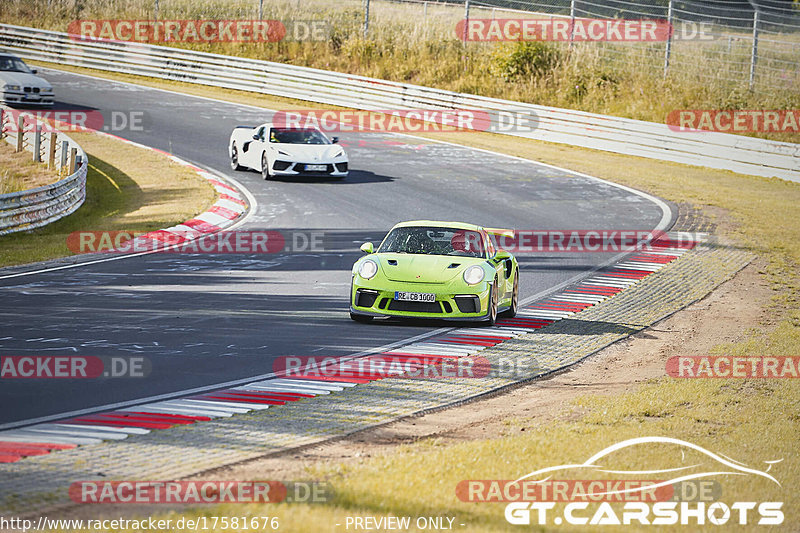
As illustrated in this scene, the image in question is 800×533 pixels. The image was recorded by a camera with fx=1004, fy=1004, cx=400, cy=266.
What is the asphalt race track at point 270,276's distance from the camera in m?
10.1

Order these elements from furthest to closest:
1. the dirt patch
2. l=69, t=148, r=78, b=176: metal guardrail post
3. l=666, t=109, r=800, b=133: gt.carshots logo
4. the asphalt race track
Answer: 1. l=666, t=109, r=800, b=133: gt.carshots logo
2. l=69, t=148, r=78, b=176: metal guardrail post
3. the asphalt race track
4. the dirt patch

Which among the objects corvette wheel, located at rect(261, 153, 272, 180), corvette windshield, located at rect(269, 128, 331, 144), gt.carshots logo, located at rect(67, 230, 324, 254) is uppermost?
corvette windshield, located at rect(269, 128, 331, 144)

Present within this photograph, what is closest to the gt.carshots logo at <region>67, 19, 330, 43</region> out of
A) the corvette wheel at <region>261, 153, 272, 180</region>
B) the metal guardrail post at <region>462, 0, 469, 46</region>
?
the metal guardrail post at <region>462, 0, 469, 46</region>

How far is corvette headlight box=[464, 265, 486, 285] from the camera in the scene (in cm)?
1213

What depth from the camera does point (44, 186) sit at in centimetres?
2073

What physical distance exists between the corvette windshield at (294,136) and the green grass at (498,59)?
45.6ft

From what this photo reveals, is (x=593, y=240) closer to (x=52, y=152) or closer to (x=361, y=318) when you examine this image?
(x=361, y=318)

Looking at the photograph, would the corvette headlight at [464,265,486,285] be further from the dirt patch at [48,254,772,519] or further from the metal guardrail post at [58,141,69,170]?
the metal guardrail post at [58,141,69,170]

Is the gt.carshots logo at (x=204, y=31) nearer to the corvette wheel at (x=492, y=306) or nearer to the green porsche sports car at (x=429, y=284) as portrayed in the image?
the green porsche sports car at (x=429, y=284)

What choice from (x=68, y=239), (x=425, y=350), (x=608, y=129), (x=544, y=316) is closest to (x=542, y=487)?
(x=425, y=350)

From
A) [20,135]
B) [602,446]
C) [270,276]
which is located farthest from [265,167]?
[602,446]

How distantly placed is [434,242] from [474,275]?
3.71ft

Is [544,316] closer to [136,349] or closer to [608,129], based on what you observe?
[136,349]

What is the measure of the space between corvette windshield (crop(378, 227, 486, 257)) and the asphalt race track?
41.1 inches
